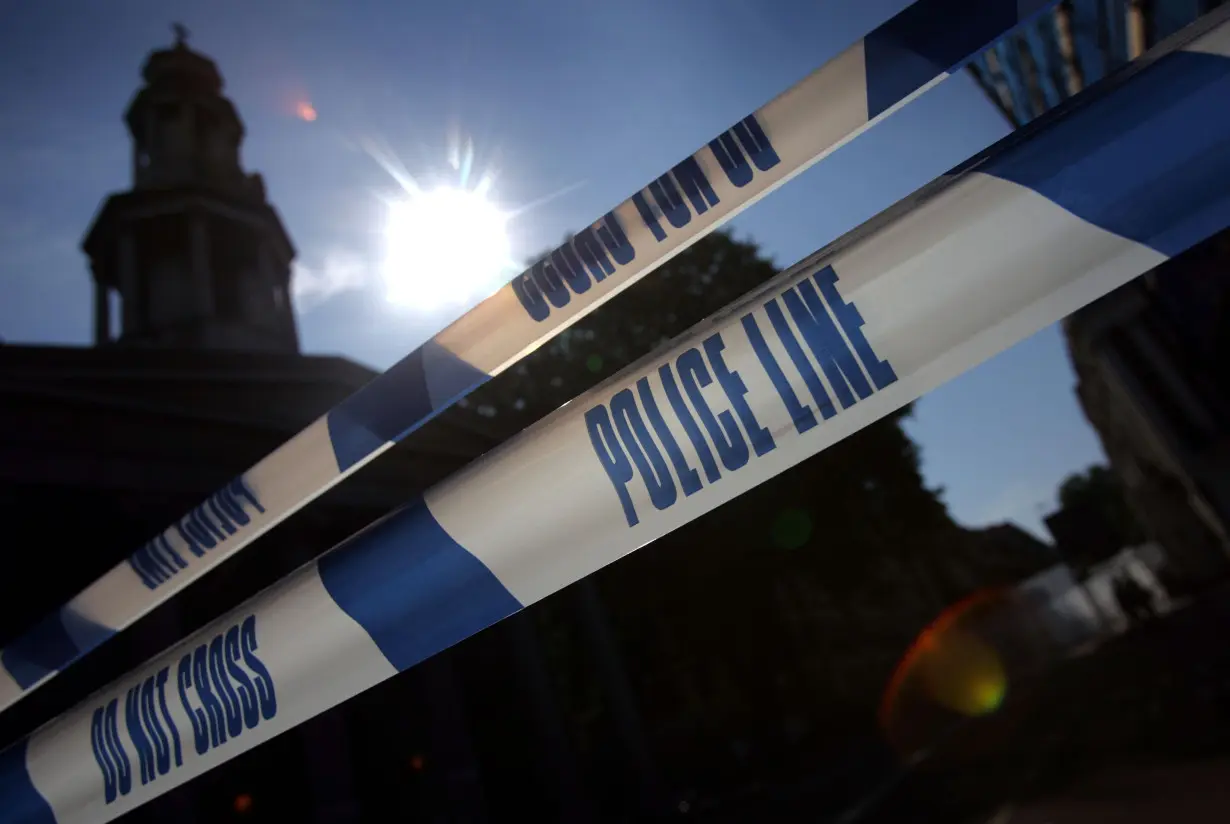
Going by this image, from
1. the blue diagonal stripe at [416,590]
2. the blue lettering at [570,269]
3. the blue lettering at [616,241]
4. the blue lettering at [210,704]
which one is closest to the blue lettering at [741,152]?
the blue lettering at [616,241]

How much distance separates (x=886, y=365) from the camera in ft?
3.69

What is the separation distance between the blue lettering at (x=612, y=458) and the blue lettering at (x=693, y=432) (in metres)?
0.13

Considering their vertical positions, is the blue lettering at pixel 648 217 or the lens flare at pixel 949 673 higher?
Result: the blue lettering at pixel 648 217

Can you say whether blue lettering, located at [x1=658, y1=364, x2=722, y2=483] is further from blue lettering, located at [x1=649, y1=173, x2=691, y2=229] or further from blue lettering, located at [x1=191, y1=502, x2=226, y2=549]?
blue lettering, located at [x1=191, y1=502, x2=226, y2=549]

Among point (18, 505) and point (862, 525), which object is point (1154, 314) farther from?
point (18, 505)

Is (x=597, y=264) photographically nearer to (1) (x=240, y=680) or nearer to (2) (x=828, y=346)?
(2) (x=828, y=346)

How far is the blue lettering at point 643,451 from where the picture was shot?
1.25m

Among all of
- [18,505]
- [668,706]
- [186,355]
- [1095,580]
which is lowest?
[1095,580]

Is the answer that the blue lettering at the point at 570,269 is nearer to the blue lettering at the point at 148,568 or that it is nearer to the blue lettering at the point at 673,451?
the blue lettering at the point at 673,451

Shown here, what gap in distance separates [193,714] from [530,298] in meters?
1.34

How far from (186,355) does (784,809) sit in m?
13.2

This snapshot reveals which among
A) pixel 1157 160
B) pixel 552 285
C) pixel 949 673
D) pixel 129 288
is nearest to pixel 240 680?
pixel 552 285

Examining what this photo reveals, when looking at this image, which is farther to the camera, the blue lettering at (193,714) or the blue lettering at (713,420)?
the blue lettering at (193,714)

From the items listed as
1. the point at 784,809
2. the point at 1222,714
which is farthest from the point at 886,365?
the point at 784,809
